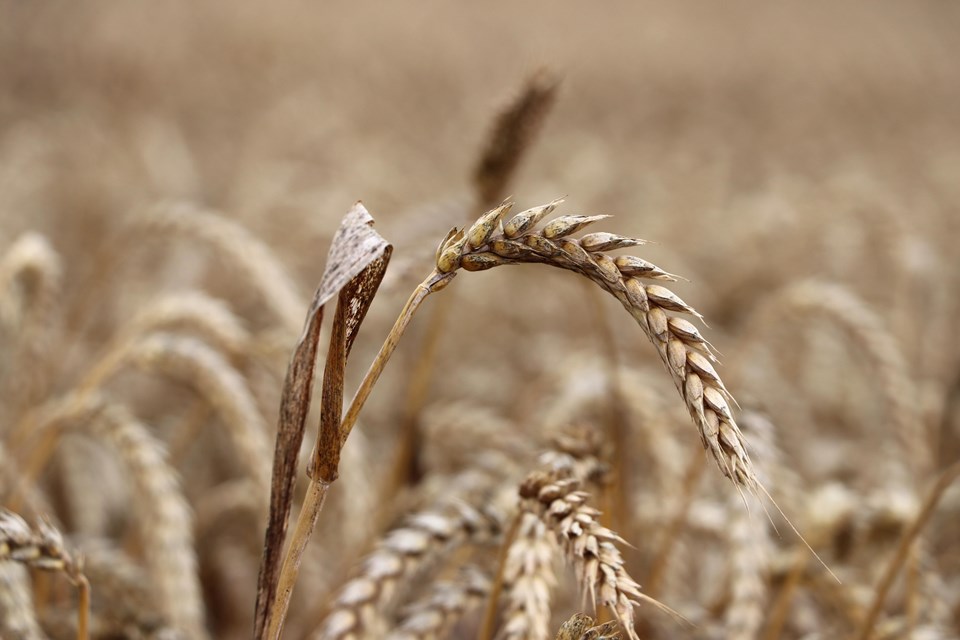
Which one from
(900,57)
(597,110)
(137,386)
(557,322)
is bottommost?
(137,386)

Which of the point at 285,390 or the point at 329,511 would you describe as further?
the point at 329,511

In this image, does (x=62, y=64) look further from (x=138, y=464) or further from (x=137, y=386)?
(x=138, y=464)

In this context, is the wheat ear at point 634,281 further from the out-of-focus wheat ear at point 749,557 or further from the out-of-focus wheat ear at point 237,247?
the out-of-focus wheat ear at point 237,247

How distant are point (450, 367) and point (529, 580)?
2539mm

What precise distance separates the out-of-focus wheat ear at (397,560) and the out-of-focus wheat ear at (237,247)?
0.77m

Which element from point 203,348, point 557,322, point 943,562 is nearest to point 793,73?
point 557,322

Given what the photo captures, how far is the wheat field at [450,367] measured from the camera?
91 centimetres

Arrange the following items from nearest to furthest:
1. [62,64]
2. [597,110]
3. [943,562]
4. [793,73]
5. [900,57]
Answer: [943,562], [62,64], [597,110], [793,73], [900,57]

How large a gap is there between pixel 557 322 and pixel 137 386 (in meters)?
2.17

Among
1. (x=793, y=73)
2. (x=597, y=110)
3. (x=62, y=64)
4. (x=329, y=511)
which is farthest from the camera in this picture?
(x=793, y=73)

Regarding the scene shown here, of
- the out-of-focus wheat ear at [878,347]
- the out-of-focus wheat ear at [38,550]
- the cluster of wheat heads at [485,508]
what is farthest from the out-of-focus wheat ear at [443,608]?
the out-of-focus wheat ear at [878,347]

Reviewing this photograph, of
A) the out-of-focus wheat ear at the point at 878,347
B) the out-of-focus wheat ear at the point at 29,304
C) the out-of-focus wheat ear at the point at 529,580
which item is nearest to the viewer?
the out-of-focus wheat ear at the point at 529,580

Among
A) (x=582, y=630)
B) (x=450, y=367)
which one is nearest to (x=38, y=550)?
(x=582, y=630)

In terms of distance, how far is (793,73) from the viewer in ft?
37.0
